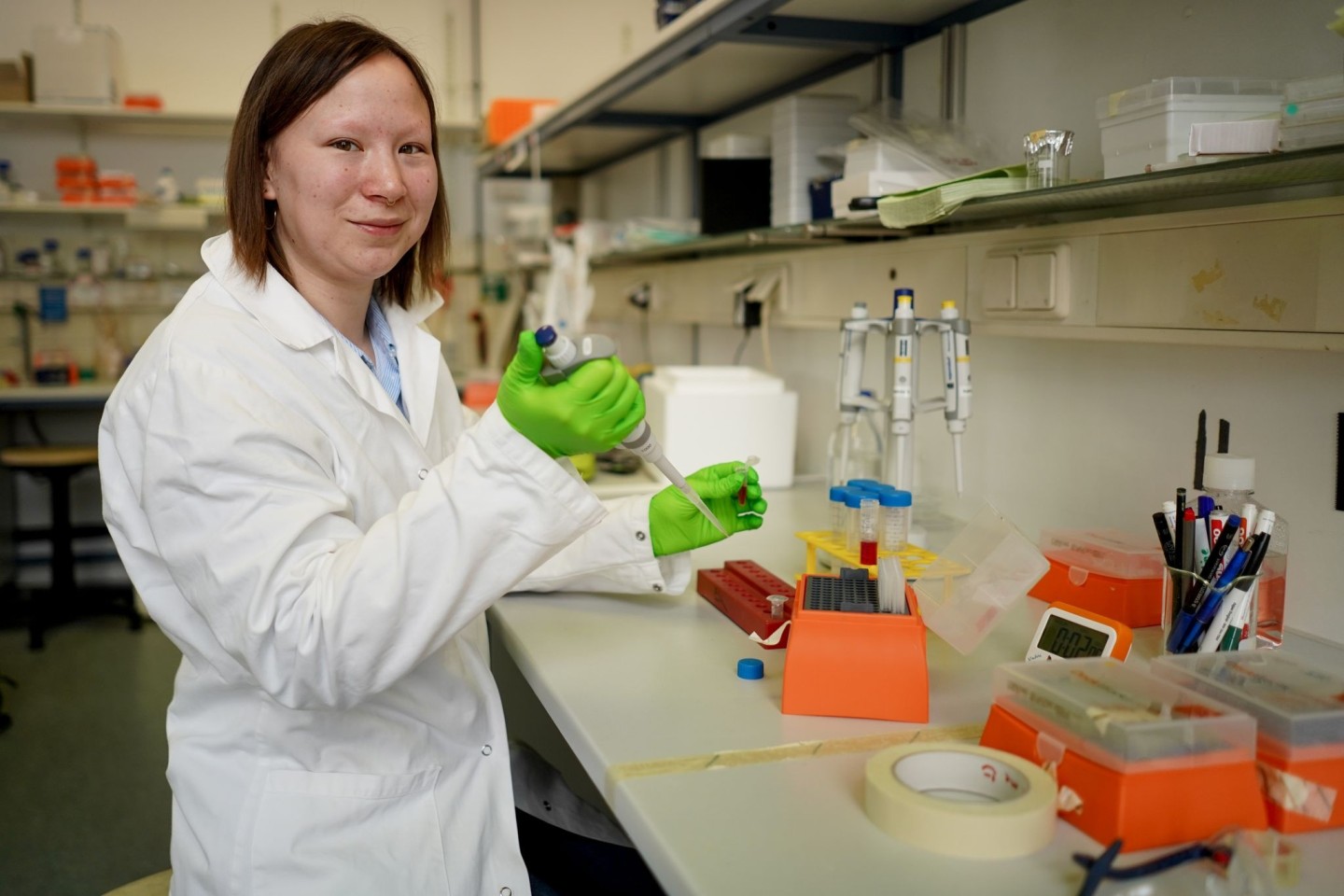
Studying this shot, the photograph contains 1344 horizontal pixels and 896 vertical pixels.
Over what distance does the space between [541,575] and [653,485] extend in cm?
85

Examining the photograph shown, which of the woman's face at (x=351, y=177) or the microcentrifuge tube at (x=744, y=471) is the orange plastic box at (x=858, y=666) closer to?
the microcentrifuge tube at (x=744, y=471)

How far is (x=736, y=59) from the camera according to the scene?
7.70ft

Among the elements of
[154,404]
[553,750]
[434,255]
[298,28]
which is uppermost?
[298,28]

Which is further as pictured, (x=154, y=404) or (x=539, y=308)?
(x=539, y=308)

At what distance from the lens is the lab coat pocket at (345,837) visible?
3.66 feet

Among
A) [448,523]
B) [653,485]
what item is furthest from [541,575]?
[653,485]

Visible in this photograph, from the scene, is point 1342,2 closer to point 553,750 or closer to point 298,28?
point 298,28

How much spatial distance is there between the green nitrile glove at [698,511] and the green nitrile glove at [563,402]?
0.41m

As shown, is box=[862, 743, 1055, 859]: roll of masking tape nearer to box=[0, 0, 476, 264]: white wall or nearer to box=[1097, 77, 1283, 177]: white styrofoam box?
box=[1097, 77, 1283, 177]: white styrofoam box

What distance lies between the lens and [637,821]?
2.85 feet

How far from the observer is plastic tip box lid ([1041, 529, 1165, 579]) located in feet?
4.32

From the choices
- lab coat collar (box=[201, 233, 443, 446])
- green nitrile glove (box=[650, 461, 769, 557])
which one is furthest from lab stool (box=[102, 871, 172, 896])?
green nitrile glove (box=[650, 461, 769, 557])

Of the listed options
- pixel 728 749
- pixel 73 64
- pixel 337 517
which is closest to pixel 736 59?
pixel 337 517

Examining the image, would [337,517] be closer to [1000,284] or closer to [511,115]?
[1000,284]
